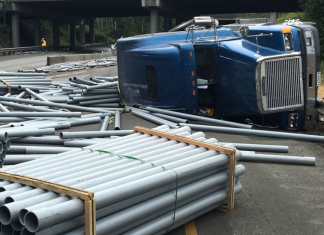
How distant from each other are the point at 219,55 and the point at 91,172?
7.43 metres

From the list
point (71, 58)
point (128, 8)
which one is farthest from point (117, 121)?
point (128, 8)

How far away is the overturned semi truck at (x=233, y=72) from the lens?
1111 cm

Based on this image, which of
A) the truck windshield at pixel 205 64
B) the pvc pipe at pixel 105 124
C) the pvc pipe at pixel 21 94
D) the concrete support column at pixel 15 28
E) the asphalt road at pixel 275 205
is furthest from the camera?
the concrete support column at pixel 15 28

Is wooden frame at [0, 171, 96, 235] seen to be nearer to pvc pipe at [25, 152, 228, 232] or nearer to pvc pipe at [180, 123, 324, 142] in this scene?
pvc pipe at [25, 152, 228, 232]

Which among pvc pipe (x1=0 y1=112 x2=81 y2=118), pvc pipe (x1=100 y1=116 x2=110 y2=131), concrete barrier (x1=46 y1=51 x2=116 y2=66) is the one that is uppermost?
concrete barrier (x1=46 y1=51 x2=116 y2=66)

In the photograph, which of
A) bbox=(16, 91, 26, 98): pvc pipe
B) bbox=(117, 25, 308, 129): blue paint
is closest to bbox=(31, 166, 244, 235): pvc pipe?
bbox=(117, 25, 308, 129): blue paint

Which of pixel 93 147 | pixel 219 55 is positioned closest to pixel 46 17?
pixel 219 55

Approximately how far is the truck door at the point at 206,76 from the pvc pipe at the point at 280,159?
378cm

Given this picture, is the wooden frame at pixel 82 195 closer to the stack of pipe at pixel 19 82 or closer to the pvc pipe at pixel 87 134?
the pvc pipe at pixel 87 134

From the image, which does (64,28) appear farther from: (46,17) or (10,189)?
(10,189)

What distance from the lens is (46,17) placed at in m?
65.9

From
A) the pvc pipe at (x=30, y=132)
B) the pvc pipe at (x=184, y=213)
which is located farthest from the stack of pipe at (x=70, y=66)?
the pvc pipe at (x=184, y=213)

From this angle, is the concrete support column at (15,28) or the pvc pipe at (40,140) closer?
the pvc pipe at (40,140)

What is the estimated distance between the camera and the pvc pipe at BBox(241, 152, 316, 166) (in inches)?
340
